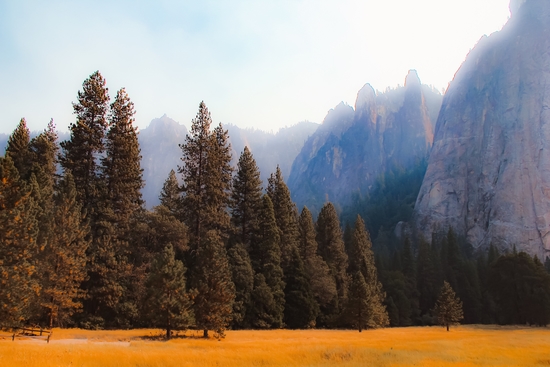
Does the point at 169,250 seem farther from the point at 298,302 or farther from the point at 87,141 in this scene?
the point at 298,302

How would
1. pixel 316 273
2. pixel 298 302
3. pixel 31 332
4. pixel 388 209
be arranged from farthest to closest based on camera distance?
pixel 388 209 < pixel 316 273 < pixel 298 302 < pixel 31 332

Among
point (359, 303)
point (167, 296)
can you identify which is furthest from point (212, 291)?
point (359, 303)

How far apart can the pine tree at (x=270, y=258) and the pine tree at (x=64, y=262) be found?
22812 millimetres

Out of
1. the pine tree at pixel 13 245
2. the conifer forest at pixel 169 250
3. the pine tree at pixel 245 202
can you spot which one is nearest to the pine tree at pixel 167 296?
the conifer forest at pixel 169 250

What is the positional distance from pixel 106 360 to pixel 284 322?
3968cm

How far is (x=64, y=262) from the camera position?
3562cm

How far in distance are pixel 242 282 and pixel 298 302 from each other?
10.2 metres

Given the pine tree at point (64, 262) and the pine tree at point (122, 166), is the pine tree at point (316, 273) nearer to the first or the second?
the pine tree at point (122, 166)

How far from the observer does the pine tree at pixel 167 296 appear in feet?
113

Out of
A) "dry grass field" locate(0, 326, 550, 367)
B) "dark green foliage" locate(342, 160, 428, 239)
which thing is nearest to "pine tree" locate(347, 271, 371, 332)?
"dry grass field" locate(0, 326, 550, 367)

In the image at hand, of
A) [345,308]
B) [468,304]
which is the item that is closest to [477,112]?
[468,304]

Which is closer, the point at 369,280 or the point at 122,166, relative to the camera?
the point at 122,166

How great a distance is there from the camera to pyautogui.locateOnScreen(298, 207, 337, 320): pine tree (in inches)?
2400

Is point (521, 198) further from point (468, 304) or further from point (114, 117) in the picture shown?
point (114, 117)
